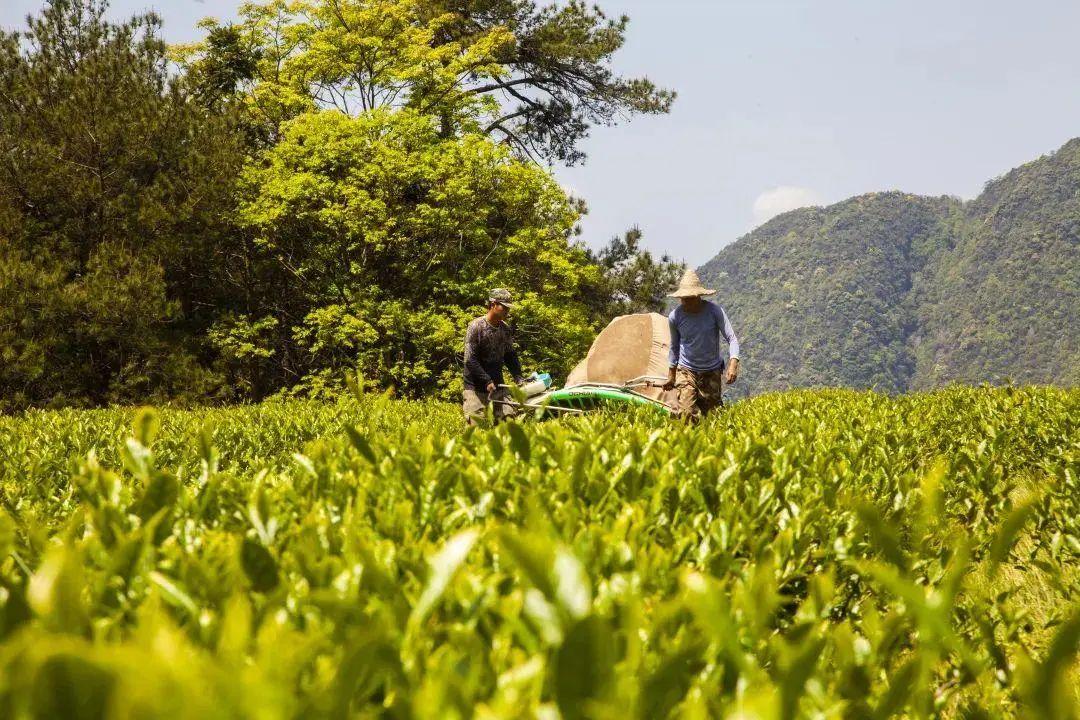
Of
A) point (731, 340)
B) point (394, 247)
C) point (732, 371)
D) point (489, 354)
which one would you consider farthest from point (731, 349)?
point (394, 247)

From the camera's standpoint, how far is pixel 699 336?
967 centimetres

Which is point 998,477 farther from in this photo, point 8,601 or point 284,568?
point 8,601

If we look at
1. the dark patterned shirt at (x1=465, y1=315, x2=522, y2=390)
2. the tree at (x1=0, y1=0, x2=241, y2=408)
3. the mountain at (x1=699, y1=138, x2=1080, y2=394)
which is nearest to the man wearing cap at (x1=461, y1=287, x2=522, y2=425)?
the dark patterned shirt at (x1=465, y1=315, x2=522, y2=390)

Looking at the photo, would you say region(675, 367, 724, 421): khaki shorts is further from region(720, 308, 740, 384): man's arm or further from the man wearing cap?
the man wearing cap

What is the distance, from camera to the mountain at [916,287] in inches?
4601

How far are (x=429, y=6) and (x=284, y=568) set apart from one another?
2894 centimetres

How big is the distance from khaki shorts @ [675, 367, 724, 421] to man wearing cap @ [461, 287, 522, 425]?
1974 mm

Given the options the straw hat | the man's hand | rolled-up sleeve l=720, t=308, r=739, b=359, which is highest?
the straw hat

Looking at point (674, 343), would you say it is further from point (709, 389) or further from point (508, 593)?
point (508, 593)

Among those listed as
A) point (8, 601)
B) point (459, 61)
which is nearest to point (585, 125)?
point (459, 61)

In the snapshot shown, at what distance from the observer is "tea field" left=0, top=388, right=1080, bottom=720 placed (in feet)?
2.81

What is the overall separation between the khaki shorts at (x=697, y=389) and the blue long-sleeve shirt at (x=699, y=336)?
0.09 meters

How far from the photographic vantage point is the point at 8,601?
3.78 ft

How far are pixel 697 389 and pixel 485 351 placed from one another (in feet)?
8.56
